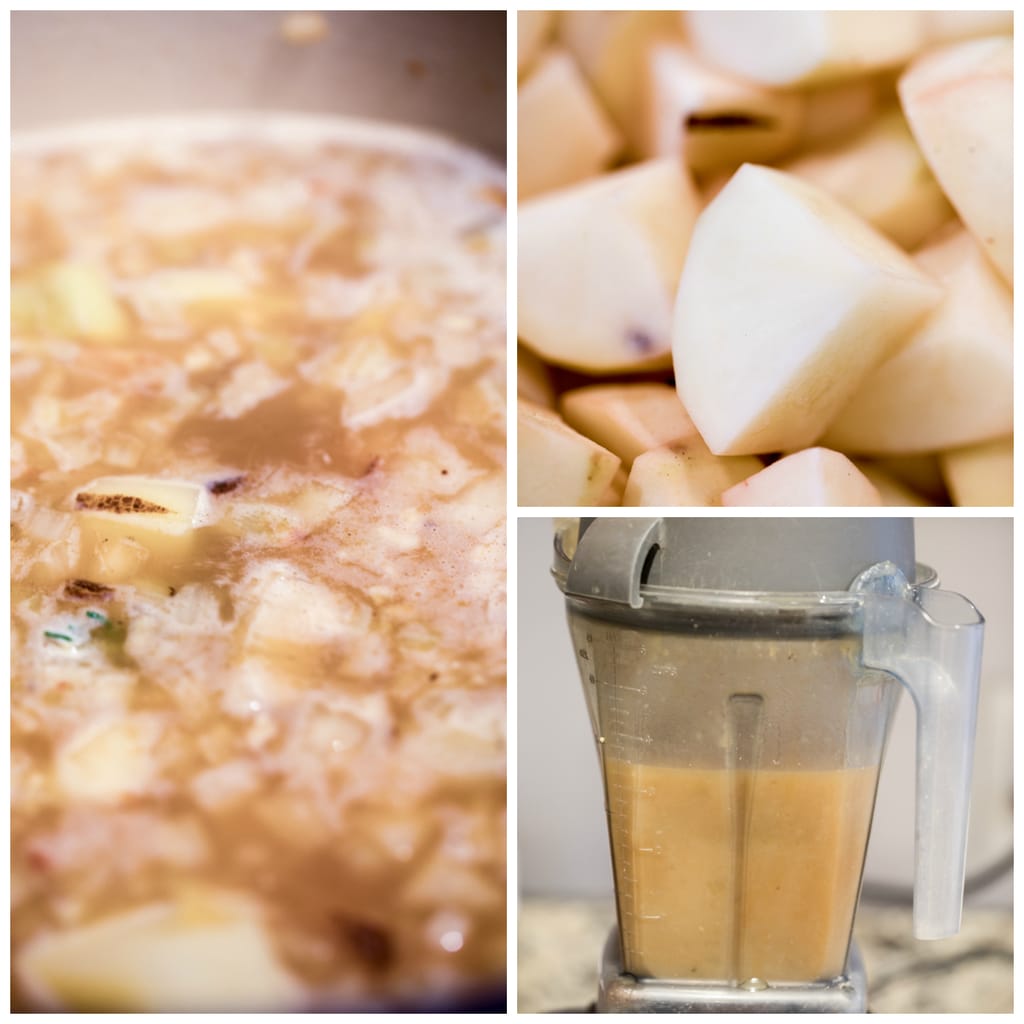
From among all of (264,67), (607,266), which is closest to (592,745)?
(607,266)

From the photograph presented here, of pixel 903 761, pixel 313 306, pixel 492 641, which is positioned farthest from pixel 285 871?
pixel 903 761

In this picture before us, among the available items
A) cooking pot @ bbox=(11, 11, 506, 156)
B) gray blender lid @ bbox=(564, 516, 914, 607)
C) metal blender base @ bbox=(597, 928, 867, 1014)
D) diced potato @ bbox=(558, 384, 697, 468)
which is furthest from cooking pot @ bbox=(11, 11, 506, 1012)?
gray blender lid @ bbox=(564, 516, 914, 607)

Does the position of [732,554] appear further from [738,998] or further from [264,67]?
[264,67]

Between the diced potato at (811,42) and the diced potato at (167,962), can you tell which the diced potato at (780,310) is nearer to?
the diced potato at (811,42)

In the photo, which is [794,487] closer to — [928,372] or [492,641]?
[928,372]

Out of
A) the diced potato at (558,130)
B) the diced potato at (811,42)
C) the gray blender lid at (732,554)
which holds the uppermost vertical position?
the diced potato at (811,42)

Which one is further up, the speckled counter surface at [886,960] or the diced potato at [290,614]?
the diced potato at [290,614]

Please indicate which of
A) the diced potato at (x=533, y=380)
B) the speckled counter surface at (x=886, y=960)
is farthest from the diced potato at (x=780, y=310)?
the speckled counter surface at (x=886, y=960)
